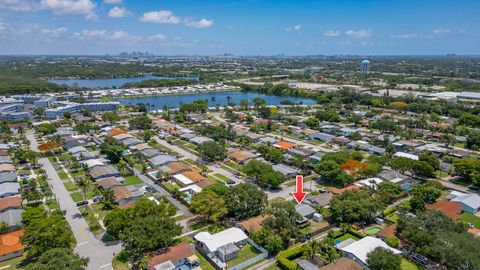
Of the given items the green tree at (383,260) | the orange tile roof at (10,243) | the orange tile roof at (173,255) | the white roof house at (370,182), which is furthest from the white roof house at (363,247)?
the orange tile roof at (10,243)

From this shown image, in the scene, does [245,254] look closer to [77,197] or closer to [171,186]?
[171,186]

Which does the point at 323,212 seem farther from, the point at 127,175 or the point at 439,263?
the point at 127,175

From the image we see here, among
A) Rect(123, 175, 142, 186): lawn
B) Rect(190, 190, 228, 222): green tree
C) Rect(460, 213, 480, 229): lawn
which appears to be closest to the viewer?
Rect(190, 190, 228, 222): green tree

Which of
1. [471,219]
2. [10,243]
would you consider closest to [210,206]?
[10,243]

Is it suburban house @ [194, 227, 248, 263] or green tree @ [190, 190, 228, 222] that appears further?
green tree @ [190, 190, 228, 222]

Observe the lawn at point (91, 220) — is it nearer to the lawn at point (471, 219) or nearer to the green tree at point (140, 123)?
the lawn at point (471, 219)

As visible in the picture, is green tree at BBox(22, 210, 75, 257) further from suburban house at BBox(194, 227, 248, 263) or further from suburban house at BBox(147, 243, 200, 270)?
suburban house at BBox(194, 227, 248, 263)

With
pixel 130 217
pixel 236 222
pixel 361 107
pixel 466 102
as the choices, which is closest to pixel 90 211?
pixel 130 217

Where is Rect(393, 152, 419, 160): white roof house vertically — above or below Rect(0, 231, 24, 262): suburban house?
above

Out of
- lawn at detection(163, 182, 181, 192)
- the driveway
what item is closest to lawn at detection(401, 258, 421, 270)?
the driveway
